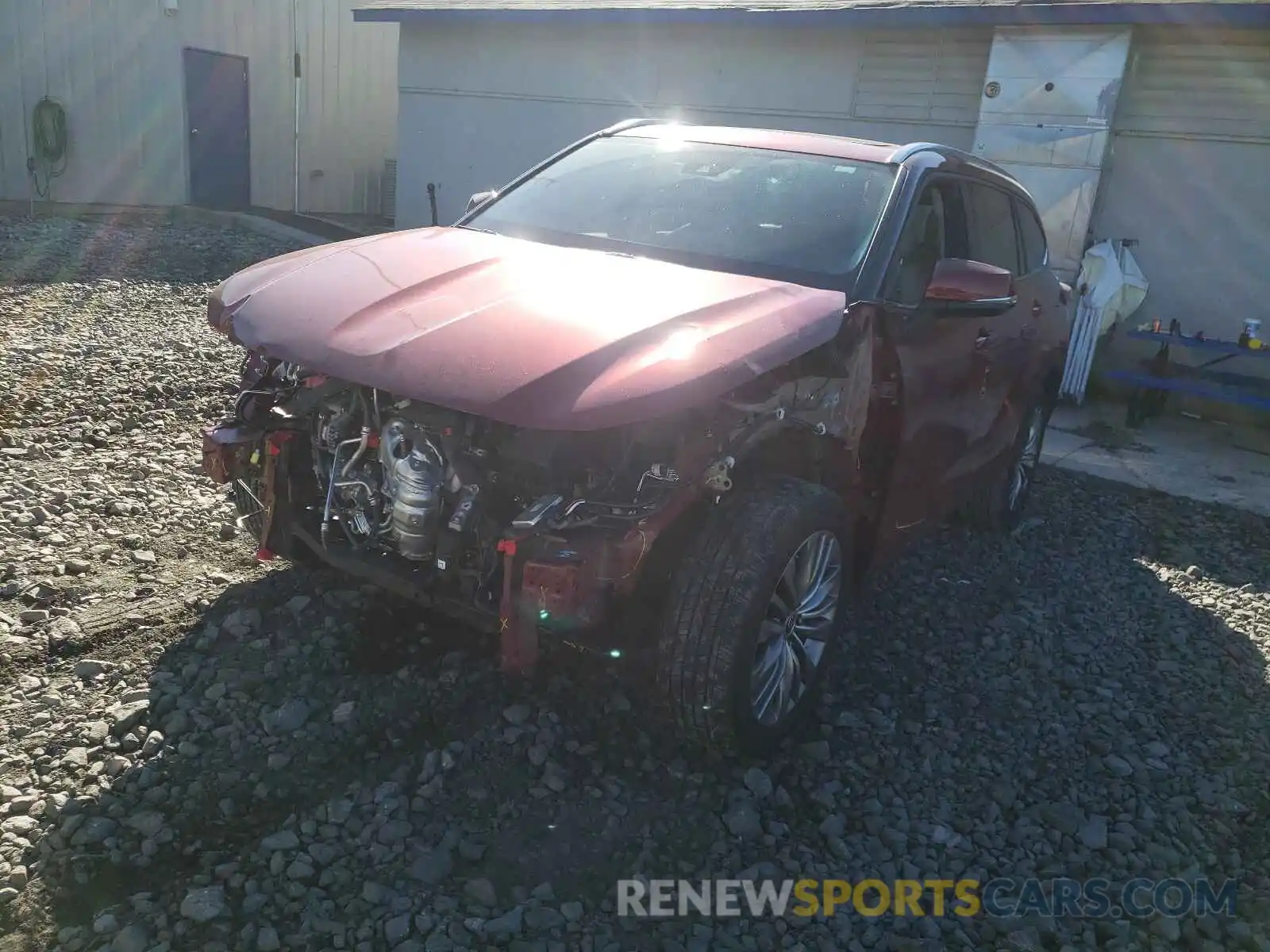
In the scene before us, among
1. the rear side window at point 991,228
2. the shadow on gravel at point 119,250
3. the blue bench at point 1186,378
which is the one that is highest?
the rear side window at point 991,228

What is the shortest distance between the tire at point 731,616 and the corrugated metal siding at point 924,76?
778 cm

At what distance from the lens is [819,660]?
3.36 m

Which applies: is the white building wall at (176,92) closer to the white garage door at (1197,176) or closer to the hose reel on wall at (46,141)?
the hose reel on wall at (46,141)

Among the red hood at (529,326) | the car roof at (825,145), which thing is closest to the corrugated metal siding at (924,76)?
the car roof at (825,145)

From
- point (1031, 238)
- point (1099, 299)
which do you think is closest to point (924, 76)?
point (1099, 299)

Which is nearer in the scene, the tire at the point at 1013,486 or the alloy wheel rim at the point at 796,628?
the alloy wheel rim at the point at 796,628

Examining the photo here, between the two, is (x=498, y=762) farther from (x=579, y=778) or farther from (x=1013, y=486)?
(x=1013, y=486)

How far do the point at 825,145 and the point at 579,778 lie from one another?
272cm

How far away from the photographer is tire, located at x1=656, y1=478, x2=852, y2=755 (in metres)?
2.86

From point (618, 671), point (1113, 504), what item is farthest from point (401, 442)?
point (1113, 504)

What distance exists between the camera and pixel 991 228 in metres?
4.58

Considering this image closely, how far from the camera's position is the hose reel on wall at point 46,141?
13633 mm

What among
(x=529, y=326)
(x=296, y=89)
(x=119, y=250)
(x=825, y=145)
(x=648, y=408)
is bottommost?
(x=119, y=250)

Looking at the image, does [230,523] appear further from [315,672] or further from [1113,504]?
[1113,504]
